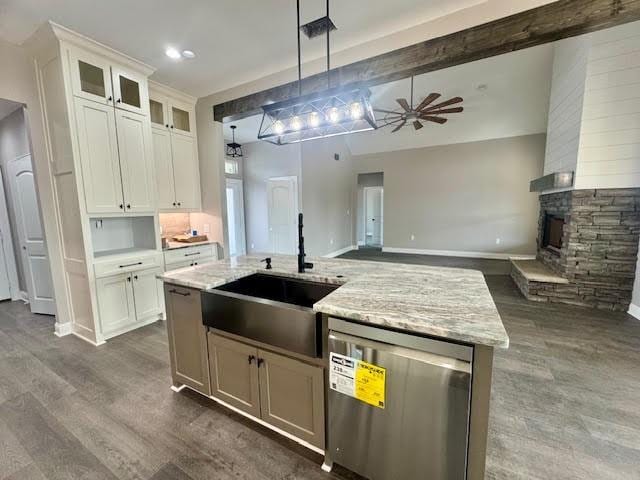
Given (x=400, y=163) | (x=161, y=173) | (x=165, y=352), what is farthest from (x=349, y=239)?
(x=165, y=352)

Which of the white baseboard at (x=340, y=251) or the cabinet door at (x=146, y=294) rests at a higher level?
the cabinet door at (x=146, y=294)

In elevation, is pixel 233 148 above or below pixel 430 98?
below

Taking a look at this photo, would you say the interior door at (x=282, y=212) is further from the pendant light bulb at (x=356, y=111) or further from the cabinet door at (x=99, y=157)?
the pendant light bulb at (x=356, y=111)

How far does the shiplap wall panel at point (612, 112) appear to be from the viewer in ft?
10.3

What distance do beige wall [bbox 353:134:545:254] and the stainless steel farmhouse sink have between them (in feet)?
21.3

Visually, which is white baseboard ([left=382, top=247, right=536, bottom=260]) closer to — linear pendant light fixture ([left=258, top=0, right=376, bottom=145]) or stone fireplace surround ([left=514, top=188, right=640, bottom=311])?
stone fireplace surround ([left=514, top=188, right=640, bottom=311])

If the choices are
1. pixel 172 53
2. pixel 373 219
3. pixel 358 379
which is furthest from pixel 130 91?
pixel 373 219

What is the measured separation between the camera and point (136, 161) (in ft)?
10.2

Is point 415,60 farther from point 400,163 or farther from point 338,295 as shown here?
point 400,163

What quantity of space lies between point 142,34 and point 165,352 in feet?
9.99

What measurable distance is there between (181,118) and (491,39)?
3.77 m

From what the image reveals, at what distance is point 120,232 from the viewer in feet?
11.3

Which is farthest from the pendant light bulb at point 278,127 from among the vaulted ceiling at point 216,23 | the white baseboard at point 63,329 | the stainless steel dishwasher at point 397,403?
the white baseboard at point 63,329

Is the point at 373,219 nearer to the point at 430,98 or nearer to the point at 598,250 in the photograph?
the point at 430,98
